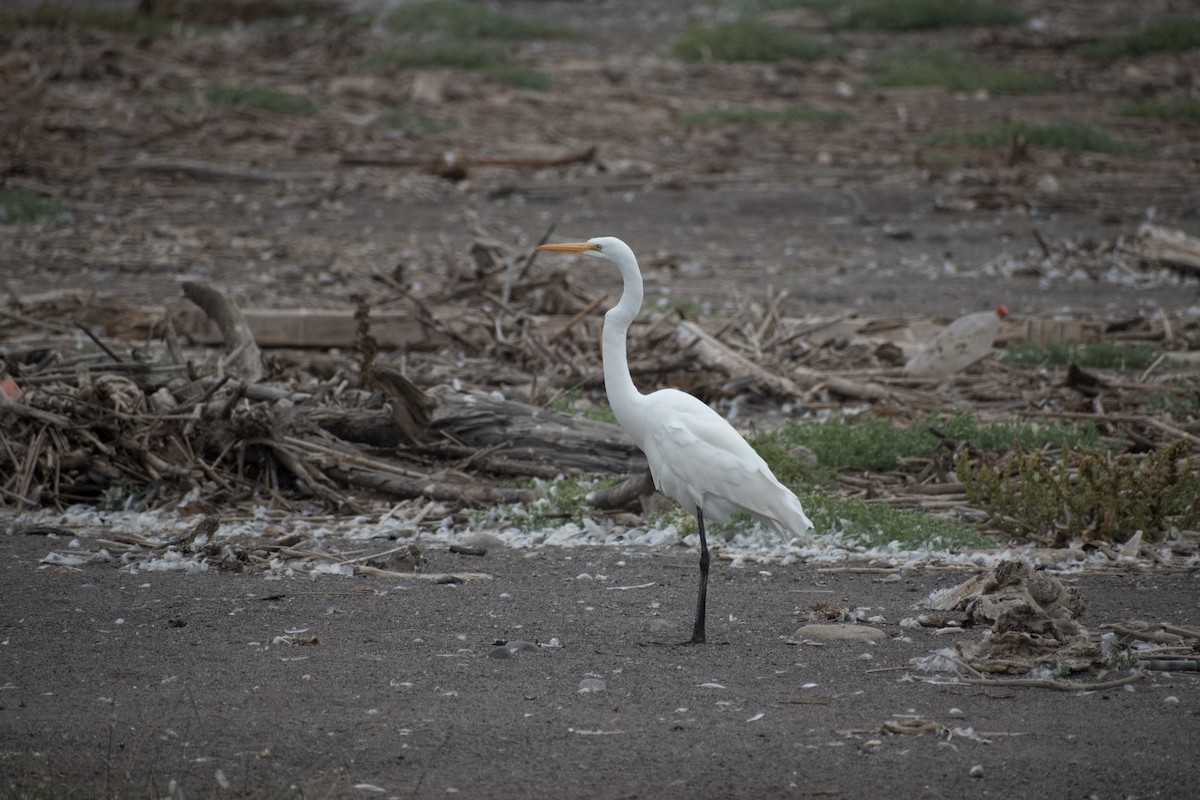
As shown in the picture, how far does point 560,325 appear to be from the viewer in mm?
9891

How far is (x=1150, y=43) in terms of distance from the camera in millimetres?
24594

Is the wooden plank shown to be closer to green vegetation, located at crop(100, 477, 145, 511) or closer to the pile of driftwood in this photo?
the pile of driftwood

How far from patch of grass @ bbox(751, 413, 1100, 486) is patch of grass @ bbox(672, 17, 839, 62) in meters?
18.1

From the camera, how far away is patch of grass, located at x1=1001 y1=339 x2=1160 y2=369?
381 inches

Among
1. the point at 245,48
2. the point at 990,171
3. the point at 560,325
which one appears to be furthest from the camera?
the point at 245,48

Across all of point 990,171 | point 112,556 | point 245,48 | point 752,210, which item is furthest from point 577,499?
point 245,48

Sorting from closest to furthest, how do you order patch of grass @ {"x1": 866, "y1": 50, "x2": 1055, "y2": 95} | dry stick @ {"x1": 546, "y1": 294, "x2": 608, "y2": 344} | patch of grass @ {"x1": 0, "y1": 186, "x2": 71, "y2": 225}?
dry stick @ {"x1": 546, "y1": 294, "x2": 608, "y2": 344} → patch of grass @ {"x1": 0, "y1": 186, "x2": 71, "y2": 225} → patch of grass @ {"x1": 866, "y1": 50, "x2": 1055, "y2": 95}

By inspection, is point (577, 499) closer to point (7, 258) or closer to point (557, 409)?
point (557, 409)

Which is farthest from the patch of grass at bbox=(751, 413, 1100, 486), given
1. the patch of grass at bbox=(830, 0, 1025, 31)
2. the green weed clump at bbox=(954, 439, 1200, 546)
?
the patch of grass at bbox=(830, 0, 1025, 31)

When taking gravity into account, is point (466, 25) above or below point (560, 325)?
above

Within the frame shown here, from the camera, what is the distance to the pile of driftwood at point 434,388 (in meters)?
7.18

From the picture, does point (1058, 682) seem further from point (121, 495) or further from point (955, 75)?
point (955, 75)

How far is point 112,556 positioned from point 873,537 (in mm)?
3590

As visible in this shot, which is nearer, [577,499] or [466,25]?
[577,499]
